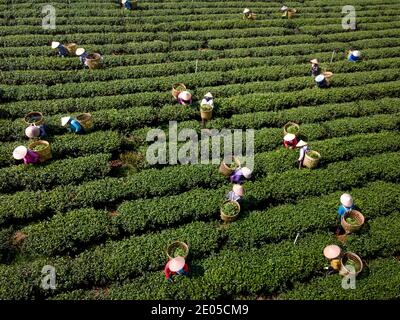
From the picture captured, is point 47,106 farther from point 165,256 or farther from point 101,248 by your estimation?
point 165,256

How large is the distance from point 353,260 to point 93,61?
560 inches

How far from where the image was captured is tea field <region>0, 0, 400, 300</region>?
35.6 ft

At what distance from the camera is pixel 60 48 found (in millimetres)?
18656

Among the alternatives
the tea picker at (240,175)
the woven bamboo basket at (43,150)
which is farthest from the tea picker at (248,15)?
the woven bamboo basket at (43,150)

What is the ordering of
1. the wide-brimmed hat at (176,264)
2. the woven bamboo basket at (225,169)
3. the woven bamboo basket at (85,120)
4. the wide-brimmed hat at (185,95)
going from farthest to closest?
1. the wide-brimmed hat at (185,95)
2. the woven bamboo basket at (85,120)
3. the woven bamboo basket at (225,169)
4. the wide-brimmed hat at (176,264)

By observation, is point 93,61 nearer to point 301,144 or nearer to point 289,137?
point 289,137

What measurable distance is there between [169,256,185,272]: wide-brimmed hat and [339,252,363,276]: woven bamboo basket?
15.1 ft

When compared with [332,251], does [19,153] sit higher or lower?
higher

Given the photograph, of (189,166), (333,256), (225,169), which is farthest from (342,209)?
(189,166)

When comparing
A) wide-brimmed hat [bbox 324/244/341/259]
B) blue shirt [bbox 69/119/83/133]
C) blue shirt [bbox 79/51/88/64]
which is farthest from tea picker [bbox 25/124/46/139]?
wide-brimmed hat [bbox 324/244/341/259]

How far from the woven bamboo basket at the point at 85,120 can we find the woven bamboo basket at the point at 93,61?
416 cm

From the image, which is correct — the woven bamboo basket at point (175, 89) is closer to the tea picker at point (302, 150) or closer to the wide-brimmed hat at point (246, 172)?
the wide-brimmed hat at point (246, 172)

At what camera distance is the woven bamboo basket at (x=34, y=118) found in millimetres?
14687
